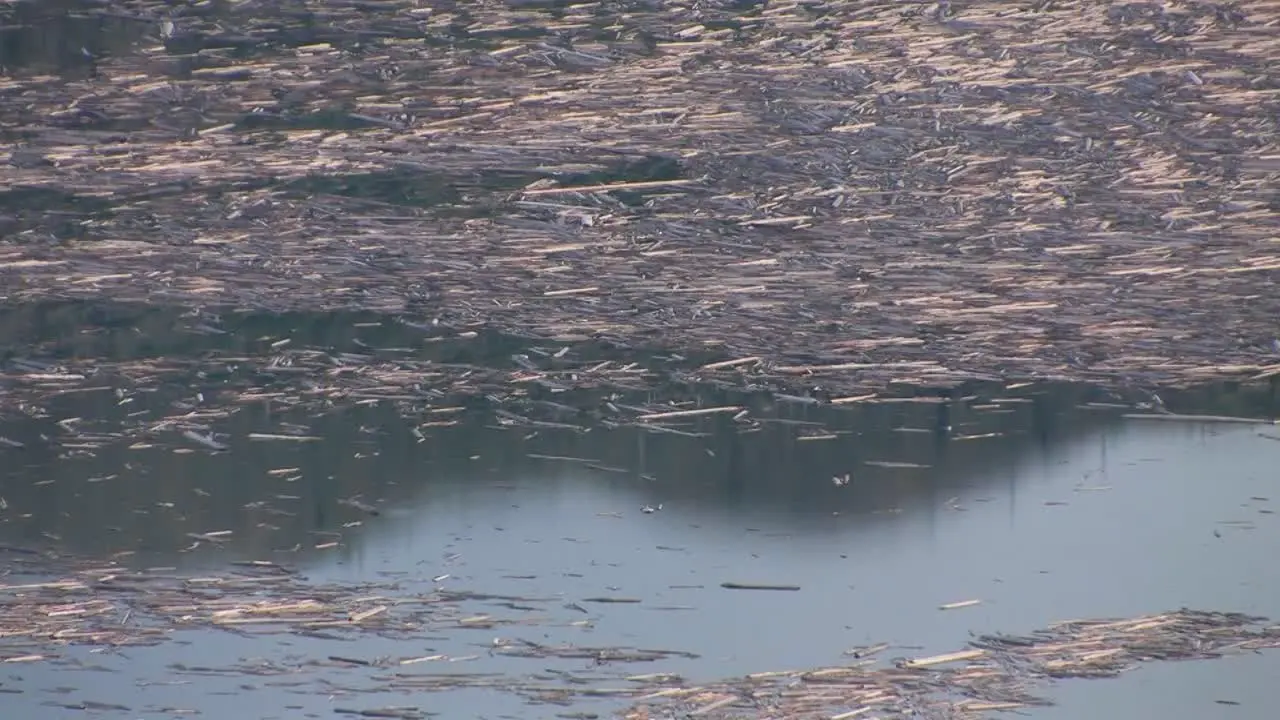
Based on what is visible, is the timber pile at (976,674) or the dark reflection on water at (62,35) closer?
the timber pile at (976,674)

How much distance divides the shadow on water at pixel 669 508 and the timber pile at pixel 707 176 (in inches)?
13.3

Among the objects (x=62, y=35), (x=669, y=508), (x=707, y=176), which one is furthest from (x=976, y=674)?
(x=62, y=35)

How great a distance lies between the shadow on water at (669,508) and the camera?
3.64 metres

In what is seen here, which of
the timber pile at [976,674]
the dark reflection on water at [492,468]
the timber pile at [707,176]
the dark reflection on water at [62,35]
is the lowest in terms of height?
the timber pile at [976,674]

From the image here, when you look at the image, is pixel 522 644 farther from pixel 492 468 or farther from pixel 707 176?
pixel 707 176

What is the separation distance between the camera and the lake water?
353 centimetres

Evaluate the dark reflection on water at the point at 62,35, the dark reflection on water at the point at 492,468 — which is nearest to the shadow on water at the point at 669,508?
the dark reflection on water at the point at 492,468

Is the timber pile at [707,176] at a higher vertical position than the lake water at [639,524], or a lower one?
higher

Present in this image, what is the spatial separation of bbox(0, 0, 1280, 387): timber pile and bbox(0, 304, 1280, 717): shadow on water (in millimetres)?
339

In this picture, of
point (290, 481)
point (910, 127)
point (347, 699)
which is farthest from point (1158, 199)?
point (347, 699)

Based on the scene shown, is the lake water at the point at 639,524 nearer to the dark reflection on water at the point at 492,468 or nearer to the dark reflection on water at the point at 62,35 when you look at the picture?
the dark reflection on water at the point at 492,468

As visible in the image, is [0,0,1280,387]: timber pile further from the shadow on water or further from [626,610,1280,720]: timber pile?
[626,610,1280,720]: timber pile

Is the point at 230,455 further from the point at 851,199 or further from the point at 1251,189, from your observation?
the point at 1251,189

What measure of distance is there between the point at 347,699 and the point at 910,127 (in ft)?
9.61
